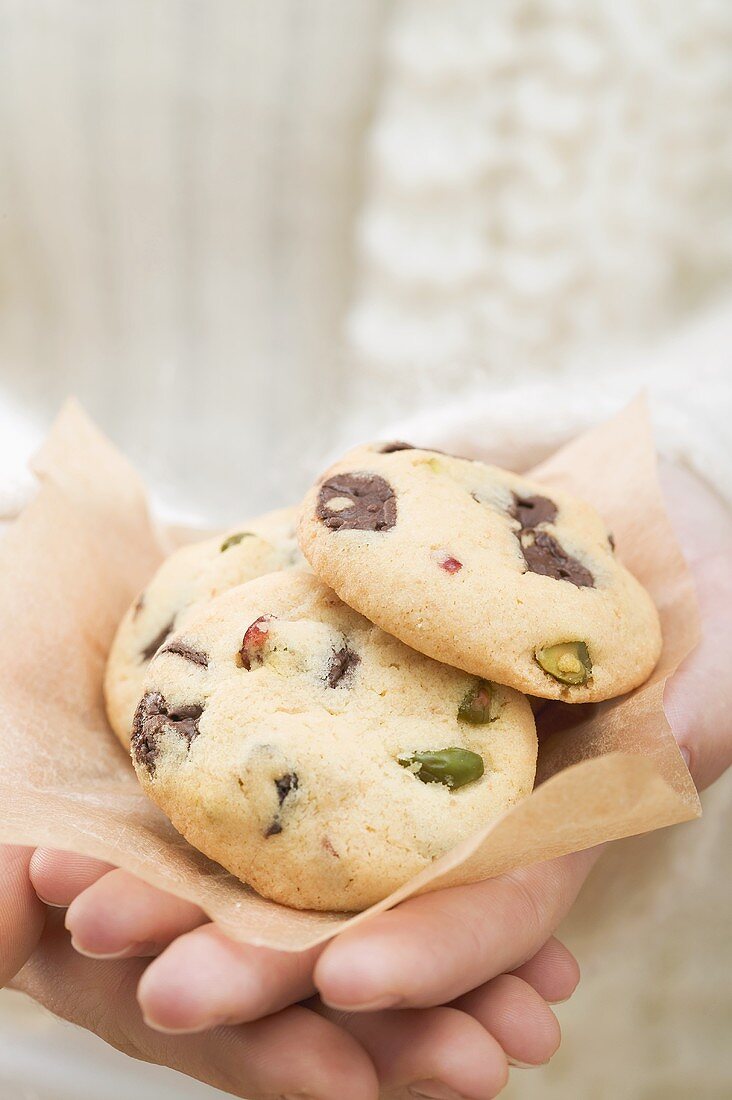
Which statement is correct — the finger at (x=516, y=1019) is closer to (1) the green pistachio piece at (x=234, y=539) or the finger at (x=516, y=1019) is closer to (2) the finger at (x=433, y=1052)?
(2) the finger at (x=433, y=1052)

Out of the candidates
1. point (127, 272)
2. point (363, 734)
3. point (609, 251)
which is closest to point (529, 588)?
point (363, 734)

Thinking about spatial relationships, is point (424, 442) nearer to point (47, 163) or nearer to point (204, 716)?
point (204, 716)

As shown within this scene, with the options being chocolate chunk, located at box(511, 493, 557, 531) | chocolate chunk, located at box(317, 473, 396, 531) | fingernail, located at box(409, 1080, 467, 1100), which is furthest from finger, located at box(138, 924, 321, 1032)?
chocolate chunk, located at box(511, 493, 557, 531)

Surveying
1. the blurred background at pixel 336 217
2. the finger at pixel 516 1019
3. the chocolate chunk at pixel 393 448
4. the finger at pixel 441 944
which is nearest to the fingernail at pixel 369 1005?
the finger at pixel 441 944

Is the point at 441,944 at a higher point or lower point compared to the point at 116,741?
higher

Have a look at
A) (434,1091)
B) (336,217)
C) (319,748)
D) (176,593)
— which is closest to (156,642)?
(176,593)

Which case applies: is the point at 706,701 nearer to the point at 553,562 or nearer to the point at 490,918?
the point at 553,562
